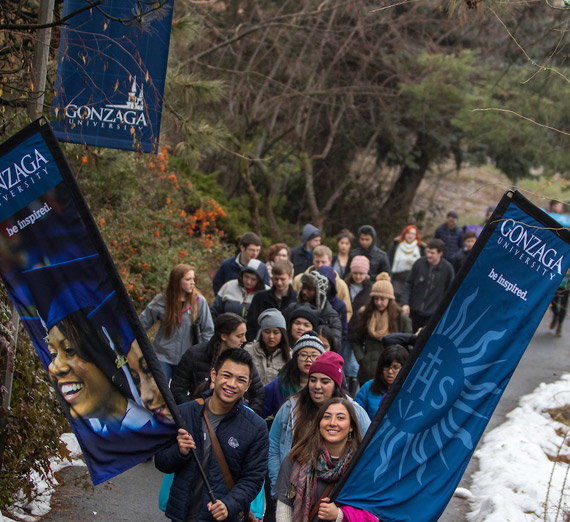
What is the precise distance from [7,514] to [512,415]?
23.1 ft

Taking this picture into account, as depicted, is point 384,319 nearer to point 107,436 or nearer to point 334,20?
point 107,436

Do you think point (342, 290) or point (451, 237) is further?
point (451, 237)

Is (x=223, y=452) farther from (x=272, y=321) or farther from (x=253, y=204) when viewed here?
(x=253, y=204)

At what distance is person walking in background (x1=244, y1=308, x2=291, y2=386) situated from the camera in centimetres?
696

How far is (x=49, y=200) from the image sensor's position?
4.50m

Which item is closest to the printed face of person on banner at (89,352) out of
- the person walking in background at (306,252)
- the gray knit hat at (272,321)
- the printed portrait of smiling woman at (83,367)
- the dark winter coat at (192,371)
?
the printed portrait of smiling woman at (83,367)

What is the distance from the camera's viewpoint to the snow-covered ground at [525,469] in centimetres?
739

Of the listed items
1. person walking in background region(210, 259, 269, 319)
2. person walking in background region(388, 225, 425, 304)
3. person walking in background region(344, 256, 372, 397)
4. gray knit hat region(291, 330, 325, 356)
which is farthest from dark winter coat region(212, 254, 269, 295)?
person walking in background region(388, 225, 425, 304)

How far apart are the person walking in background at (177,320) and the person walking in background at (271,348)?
975mm

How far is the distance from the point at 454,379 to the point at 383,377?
1.93 m

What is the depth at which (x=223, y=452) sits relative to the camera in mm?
4816

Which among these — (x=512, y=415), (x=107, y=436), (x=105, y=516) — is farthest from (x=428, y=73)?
(x=107, y=436)

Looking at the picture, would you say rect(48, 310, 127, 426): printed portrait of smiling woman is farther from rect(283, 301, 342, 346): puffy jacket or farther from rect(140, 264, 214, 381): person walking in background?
rect(283, 301, 342, 346): puffy jacket

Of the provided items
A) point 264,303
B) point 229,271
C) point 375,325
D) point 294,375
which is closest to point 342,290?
point 375,325
